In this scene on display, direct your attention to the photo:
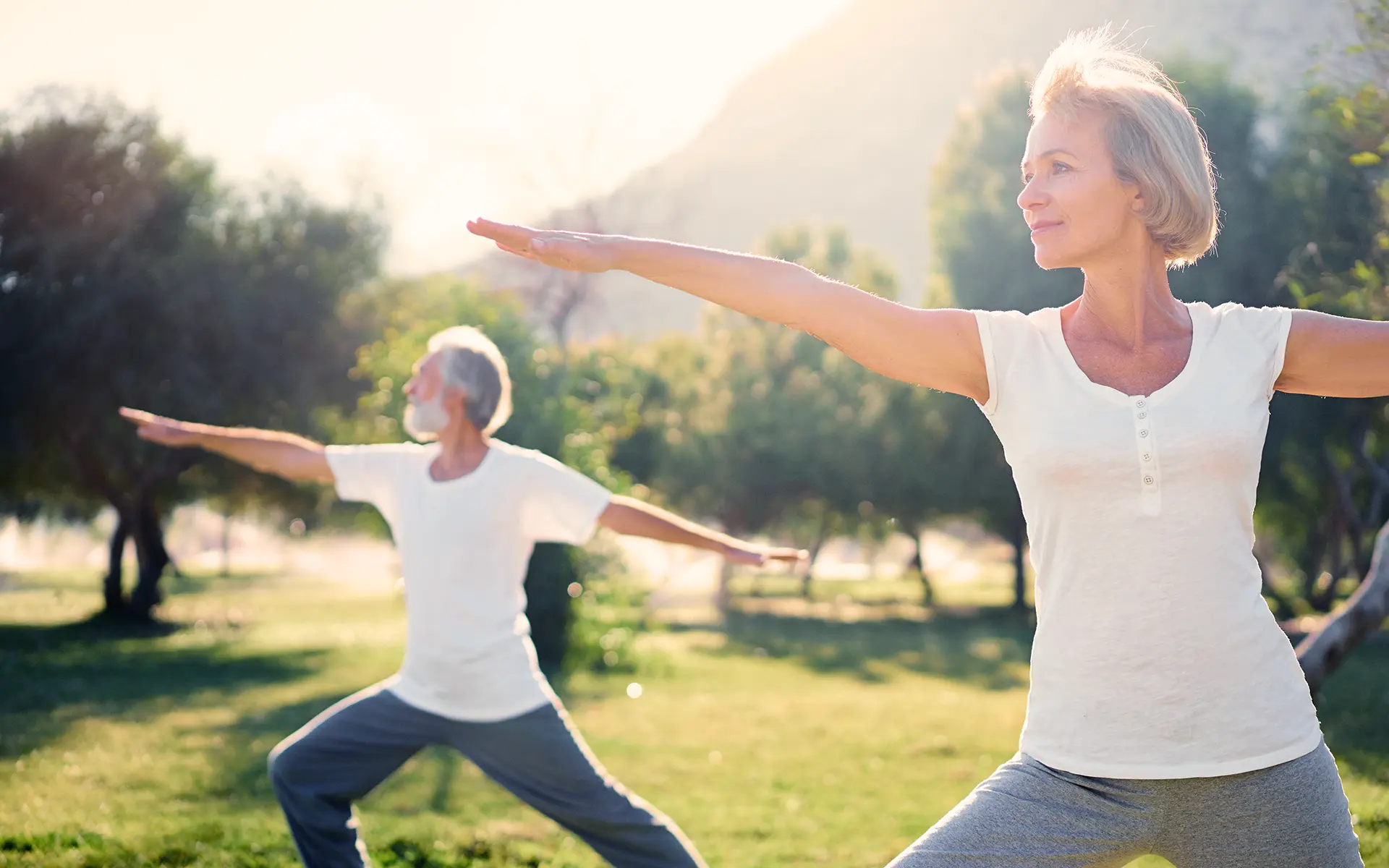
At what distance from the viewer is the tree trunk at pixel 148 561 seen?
92.5 feet

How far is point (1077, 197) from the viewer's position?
273 cm

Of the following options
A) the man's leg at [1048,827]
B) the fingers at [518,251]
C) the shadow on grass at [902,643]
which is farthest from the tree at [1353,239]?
the shadow on grass at [902,643]

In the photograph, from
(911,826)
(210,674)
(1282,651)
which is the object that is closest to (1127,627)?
(1282,651)

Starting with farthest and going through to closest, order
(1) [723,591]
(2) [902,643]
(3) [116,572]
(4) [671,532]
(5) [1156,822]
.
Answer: (1) [723,591] → (3) [116,572] → (2) [902,643] → (4) [671,532] → (5) [1156,822]

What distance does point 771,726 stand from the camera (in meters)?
13.9

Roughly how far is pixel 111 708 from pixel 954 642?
18833mm

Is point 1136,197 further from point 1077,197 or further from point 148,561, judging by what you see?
point 148,561

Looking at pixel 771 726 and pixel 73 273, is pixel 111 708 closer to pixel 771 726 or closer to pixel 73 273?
pixel 771 726

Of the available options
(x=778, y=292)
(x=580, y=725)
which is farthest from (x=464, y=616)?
(x=580, y=725)

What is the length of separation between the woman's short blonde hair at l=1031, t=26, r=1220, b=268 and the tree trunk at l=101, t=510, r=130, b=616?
29.2 metres

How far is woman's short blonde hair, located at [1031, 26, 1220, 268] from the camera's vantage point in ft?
8.86

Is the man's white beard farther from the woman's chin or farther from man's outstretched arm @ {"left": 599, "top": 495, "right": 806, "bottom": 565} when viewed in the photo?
the woman's chin

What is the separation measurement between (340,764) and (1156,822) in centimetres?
339

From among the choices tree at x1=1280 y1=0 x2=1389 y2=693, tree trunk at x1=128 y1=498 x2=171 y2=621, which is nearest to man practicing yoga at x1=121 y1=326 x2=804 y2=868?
tree at x1=1280 y1=0 x2=1389 y2=693
